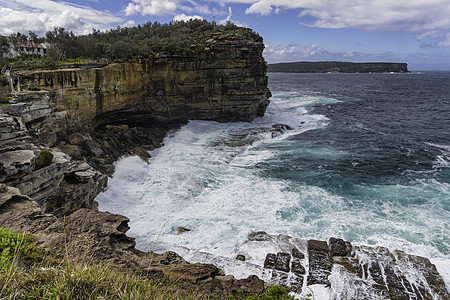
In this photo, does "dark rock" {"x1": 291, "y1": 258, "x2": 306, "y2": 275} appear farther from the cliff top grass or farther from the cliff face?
the cliff face

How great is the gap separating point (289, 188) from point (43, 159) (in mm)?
16430

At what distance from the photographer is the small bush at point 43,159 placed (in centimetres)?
1482

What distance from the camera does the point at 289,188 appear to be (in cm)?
2195

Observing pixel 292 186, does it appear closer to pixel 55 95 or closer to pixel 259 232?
pixel 259 232

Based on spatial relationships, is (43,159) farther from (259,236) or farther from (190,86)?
(190,86)

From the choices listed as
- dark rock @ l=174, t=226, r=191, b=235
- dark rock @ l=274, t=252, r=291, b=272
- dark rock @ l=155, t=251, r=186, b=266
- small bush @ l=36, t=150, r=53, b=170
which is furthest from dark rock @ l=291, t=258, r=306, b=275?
small bush @ l=36, t=150, r=53, b=170

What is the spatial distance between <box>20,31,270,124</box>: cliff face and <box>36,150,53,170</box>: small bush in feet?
53.9

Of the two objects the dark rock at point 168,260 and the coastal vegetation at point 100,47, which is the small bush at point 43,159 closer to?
the dark rock at point 168,260

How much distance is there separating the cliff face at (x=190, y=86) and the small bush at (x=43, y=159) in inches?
646

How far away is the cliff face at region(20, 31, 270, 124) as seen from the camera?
109 ft

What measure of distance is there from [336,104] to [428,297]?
54341mm

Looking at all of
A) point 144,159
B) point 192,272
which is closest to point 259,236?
point 192,272

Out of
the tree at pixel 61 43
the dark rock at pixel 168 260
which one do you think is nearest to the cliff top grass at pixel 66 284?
the dark rock at pixel 168 260

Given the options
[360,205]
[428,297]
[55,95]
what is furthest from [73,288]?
[55,95]
